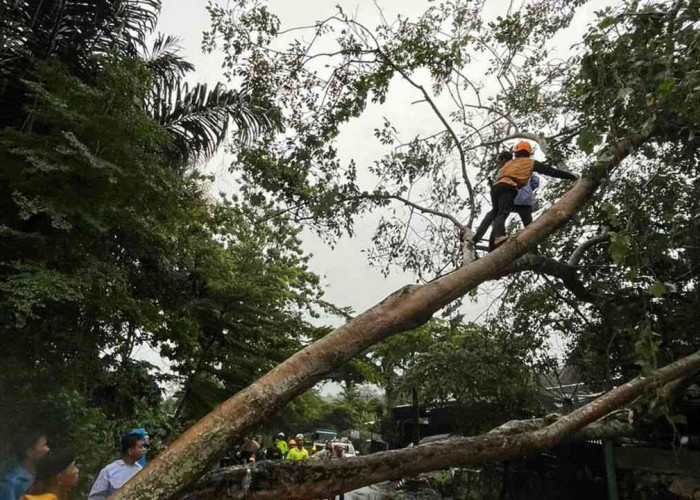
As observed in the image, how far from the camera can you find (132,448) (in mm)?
4020

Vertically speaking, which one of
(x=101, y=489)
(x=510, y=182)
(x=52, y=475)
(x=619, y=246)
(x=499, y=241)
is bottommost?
(x=101, y=489)

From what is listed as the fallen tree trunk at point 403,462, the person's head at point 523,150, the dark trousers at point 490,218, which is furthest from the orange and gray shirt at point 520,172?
the fallen tree trunk at point 403,462

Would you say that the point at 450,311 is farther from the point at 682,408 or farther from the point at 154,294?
the point at 154,294

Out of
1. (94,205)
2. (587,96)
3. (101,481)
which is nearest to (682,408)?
(587,96)

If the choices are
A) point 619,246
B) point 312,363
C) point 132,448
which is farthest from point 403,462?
point 619,246

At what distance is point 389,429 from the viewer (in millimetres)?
20047

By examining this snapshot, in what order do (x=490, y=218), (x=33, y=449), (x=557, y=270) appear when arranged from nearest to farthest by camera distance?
(x=33, y=449), (x=490, y=218), (x=557, y=270)

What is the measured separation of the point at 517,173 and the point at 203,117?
21.0 feet

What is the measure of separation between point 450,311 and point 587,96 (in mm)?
4231

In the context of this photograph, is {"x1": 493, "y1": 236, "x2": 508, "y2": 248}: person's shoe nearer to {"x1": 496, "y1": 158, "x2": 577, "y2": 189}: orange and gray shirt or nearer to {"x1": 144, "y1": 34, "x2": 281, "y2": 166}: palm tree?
{"x1": 496, "y1": 158, "x2": 577, "y2": 189}: orange and gray shirt

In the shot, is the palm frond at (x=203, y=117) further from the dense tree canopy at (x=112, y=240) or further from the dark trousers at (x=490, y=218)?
the dark trousers at (x=490, y=218)

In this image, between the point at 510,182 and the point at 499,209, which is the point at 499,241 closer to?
the point at 499,209

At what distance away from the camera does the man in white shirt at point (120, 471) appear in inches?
152

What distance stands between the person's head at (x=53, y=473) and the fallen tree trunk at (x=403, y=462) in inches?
36.9
